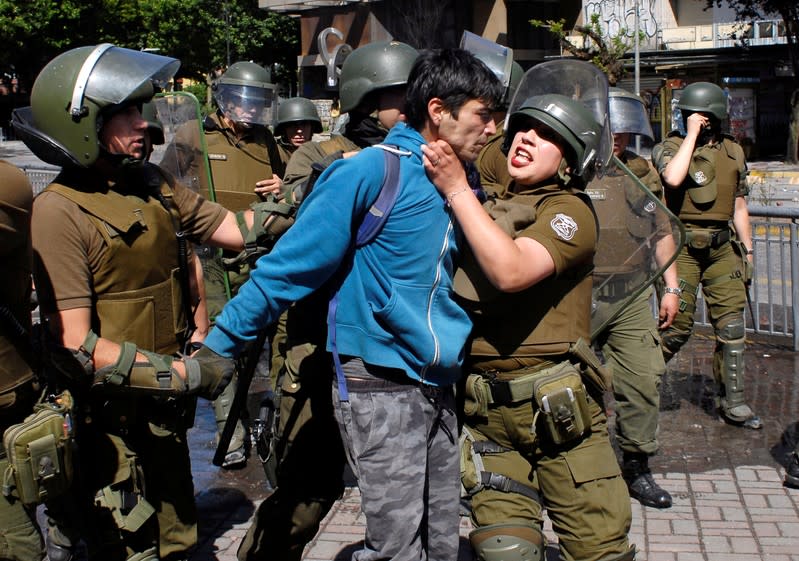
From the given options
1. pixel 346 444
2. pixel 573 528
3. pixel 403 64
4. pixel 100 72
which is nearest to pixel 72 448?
pixel 346 444

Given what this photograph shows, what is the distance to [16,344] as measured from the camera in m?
3.08

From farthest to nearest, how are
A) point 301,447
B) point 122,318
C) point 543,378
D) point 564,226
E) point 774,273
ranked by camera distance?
point 774,273 < point 301,447 < point 122,318 < point 543,378 < point 564,226

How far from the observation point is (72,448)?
3.17 m

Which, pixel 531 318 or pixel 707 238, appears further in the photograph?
pixel 707 238

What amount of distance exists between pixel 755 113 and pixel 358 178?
33.1 metres

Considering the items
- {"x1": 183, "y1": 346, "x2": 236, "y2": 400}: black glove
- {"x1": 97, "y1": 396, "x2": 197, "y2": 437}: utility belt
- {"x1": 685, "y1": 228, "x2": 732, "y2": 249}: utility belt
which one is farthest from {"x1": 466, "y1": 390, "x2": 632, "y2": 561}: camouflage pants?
{"x1": 685, "y1": 228, "x2": 732, "y2": 249}: utility belt

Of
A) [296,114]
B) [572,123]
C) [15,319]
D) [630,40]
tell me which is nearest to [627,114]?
[572,123]

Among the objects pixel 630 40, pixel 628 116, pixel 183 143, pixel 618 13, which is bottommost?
pixel 630 40

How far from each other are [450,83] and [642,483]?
2837 millimetres

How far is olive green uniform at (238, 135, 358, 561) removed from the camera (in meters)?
3.59

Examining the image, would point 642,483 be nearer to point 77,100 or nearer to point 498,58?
point 498,58

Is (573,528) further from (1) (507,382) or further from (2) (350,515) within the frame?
(2) (350,515)

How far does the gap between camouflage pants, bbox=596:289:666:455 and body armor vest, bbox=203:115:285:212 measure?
8.25 feet

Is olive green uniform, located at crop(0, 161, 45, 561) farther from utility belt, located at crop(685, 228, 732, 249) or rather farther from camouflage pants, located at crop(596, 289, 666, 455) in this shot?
utility belt, located at crop(685, 228, 732, 249)
